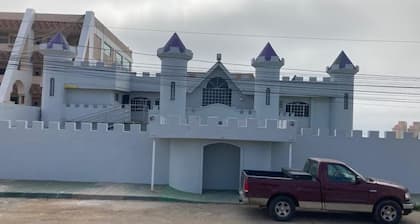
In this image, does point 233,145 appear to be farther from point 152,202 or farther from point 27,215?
point 27,215

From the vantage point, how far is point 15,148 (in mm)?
15906

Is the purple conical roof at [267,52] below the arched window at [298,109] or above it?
above

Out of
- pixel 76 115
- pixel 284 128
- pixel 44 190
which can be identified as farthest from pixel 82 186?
pixel 76 115

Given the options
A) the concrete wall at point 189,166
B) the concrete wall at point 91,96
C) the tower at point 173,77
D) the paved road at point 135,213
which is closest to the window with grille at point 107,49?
the concrete wall at point 91,96

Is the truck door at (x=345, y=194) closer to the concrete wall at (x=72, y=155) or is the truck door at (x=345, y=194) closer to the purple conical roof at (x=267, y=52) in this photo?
the concrete wall at (x=72, y=155)

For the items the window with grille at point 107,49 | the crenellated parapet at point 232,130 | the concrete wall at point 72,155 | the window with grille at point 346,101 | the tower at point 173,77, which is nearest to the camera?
the crenellated parapet at point 232,130

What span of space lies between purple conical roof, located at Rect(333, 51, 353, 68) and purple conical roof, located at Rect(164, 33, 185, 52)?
9.96 metres

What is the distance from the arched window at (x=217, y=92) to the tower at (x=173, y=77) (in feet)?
8.42

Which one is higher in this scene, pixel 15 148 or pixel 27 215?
pixel 15 148

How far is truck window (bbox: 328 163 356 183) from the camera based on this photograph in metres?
10.6

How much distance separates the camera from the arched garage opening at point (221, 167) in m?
15.5

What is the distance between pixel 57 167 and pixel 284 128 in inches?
366

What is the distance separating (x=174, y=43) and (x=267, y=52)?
5.90 meters

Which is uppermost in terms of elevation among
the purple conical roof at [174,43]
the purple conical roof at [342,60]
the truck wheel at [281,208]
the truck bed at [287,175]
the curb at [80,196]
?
the purple conical roof at [174,43]
